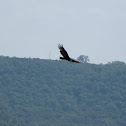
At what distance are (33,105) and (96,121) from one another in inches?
712

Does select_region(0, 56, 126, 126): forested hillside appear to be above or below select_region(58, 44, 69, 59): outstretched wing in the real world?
above

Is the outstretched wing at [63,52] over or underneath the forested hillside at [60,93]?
underneath

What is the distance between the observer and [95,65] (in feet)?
543

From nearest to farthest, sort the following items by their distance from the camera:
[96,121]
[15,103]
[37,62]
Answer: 1. [96,121]
2. [15,103]
3. [37,62]

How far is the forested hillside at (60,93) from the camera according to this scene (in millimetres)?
122250

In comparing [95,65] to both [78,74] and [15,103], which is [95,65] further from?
[15,103]

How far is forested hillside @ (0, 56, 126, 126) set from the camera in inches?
4813

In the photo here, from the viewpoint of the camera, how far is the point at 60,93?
5719 inches

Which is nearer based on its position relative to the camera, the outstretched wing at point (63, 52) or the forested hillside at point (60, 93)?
the outstretched wing at point (63, 52)

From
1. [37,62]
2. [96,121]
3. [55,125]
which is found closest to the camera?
[55,125]

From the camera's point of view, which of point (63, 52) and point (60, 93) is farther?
point (60, 93)

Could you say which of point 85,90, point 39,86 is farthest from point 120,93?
point 39,86

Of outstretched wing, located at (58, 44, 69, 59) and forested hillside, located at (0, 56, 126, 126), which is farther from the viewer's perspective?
forested hillside, located at (0, 56, 126, 126)

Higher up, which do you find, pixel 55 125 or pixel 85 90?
pixel 85 90
